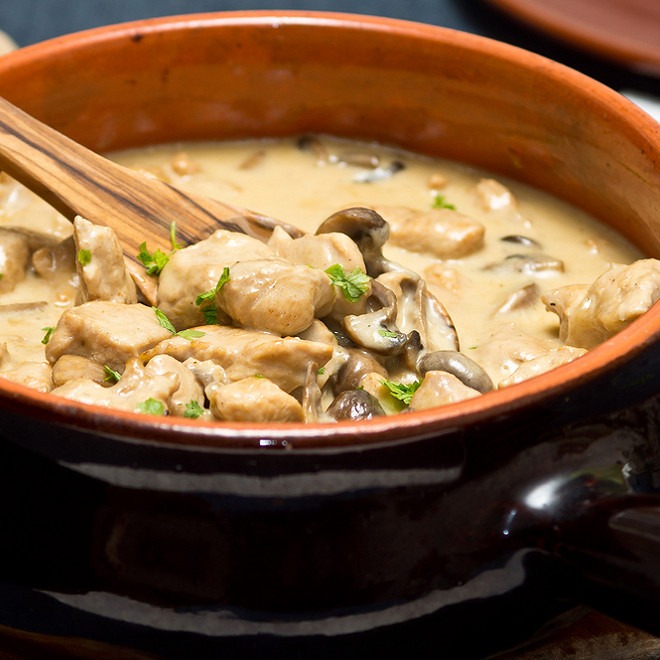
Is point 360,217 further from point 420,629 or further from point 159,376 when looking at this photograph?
point 420,629

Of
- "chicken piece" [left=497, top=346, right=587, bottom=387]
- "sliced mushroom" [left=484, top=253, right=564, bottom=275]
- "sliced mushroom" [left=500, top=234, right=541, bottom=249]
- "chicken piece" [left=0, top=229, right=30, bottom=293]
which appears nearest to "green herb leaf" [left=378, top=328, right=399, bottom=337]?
"chicken piece" [left=497, top=346, right=587, bottom=387]

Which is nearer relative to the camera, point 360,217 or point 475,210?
point 360,217

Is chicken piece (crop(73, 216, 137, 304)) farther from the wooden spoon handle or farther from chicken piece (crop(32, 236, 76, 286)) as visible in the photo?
chicken piece (crop(32, 236, 76, 286))

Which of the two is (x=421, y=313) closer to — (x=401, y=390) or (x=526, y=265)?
(x=401, y=390)

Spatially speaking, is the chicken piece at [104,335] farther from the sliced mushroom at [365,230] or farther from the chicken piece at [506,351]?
the chicken piece at [506,351]

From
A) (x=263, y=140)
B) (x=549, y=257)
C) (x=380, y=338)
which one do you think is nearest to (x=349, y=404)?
(x=380, y=338)

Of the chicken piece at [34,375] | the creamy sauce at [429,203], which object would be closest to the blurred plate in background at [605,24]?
the creamy sauce at [429,203]
